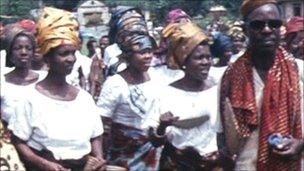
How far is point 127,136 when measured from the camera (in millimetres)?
7734

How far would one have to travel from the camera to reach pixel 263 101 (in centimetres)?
581

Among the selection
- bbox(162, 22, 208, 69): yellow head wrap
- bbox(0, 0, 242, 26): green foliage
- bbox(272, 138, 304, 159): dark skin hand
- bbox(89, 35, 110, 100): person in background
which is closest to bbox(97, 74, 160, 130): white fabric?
bbox(162, 22, 208, 69): yellow head wrap

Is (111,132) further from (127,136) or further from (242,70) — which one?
(242,70)

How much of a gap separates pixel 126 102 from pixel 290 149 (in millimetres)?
2261

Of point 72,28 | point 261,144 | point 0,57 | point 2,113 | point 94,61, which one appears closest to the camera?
point 261,144

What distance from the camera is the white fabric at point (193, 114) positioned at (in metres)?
7.04

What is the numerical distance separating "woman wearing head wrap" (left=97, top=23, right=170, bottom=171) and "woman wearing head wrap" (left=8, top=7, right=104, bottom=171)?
1.04 metres

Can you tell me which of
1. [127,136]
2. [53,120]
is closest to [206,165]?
[127,136]

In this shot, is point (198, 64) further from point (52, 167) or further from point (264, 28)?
point (52, 167)

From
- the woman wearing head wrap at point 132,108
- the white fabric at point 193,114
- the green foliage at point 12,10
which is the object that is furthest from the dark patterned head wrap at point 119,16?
the green foliage at point 12,10

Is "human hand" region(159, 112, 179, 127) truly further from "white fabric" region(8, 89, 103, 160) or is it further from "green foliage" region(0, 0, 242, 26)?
"green foliage" region(0, 0, 242, 26)

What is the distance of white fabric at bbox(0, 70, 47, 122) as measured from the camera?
7363 millimetres

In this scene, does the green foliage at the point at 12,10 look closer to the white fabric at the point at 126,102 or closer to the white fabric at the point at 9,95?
the white fabric at the point at 9,95

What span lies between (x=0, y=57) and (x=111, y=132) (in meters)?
3.07
